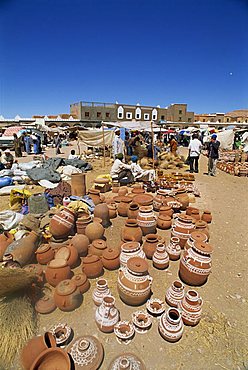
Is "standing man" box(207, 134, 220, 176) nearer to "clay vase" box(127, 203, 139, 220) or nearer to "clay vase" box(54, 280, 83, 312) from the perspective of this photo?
"clay vase" box(127, 203, 139, 220)

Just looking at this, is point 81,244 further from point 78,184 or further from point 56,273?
point 78,184

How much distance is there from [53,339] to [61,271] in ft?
2.52

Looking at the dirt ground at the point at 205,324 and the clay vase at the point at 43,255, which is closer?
the dirt ground at the point at 205,324

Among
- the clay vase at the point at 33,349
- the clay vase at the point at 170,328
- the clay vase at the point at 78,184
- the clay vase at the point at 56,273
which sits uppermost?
the clay vase at the point at 78,184

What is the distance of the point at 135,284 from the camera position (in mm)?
2314

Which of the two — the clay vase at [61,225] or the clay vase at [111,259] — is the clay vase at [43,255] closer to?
the clay vase at [61,225]

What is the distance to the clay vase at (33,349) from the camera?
1.70 m

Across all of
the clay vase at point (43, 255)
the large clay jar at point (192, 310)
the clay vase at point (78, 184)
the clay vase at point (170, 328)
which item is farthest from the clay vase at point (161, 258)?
the clay vase at point (78, 184)

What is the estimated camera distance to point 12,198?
5008mm

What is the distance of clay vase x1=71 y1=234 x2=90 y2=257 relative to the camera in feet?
10.1

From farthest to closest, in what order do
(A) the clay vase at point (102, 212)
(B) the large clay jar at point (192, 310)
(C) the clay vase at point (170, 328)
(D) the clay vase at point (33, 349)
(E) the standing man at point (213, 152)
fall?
(E) the standing man at point (213, 152), (A) the clay vase at point (102, 212), (B) the large clay jar at point (192, 310), (C) the clay vase at point (170, 328), (D) the clay vase at point (33, 349)

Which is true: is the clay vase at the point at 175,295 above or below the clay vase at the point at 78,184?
below

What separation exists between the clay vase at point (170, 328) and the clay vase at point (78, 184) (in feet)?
12.5

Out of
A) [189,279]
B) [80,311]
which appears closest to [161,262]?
[189,279]
